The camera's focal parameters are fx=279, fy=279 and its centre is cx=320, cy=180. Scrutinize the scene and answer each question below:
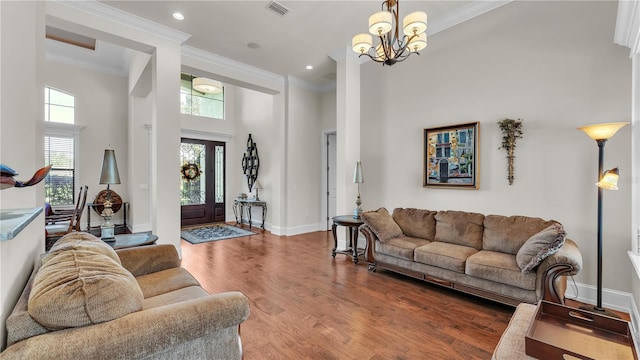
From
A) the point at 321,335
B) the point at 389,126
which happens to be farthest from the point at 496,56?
the point at 321,335

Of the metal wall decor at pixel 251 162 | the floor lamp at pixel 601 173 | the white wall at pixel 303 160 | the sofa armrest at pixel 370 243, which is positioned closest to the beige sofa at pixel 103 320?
the sofa armrest at pixel 370 243

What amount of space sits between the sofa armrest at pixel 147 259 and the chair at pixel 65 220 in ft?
7.95

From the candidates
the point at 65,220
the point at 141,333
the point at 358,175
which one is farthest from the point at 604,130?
the point at 65,220

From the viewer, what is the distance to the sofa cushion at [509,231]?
289 centimetres

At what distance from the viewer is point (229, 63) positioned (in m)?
5.15

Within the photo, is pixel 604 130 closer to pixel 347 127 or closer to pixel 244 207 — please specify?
pixel 347 127

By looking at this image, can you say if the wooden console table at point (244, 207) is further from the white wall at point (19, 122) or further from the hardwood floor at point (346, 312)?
the white wall at point (19, 122)

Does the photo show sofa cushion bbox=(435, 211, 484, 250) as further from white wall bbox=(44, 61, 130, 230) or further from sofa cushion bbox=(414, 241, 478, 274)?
white wall bbox=(44, 61, 130, 230)

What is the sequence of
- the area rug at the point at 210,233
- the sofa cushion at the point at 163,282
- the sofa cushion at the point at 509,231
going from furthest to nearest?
the area rug at the point at 210,233 → the sofa cushion at the point at 509,231 → the sofa cushion at the point at 163,282

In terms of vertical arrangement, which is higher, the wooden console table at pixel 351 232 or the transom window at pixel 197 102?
the transom window at pixel 197 102

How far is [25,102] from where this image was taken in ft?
4.75

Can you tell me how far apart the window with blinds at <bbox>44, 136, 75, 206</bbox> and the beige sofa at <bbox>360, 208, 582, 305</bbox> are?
21.5 ft

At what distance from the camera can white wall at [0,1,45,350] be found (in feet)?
3.72

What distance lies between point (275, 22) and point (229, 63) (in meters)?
1.59
